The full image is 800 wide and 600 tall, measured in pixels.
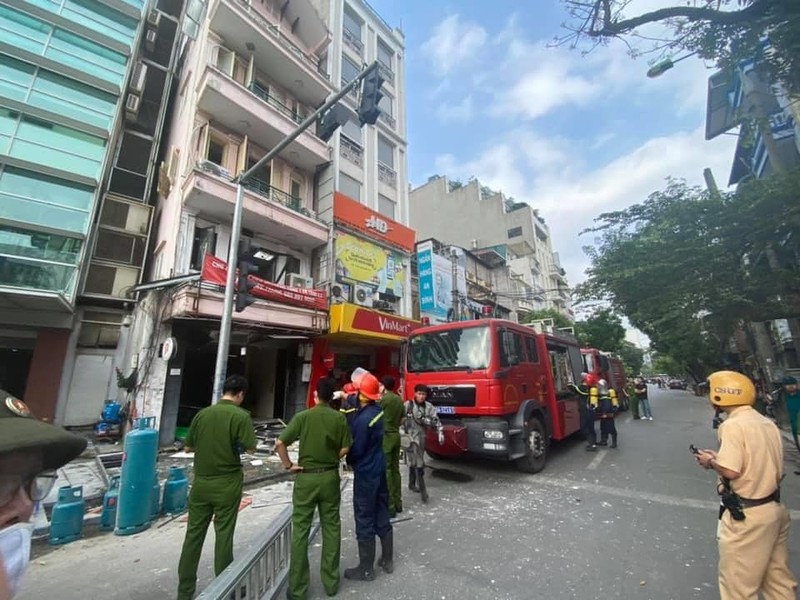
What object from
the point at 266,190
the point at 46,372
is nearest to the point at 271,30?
the point at 266,190

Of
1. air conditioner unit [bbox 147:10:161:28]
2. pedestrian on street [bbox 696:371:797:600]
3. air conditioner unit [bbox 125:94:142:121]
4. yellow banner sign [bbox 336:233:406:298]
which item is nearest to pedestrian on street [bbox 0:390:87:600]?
pedestrian on street [bbox 696:371:797:600]

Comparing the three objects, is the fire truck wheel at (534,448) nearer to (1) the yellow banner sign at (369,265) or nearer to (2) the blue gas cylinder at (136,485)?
(2) the blue gas cylinder at (136,485)

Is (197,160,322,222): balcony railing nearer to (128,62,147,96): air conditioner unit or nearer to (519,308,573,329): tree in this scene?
(128,62,147,96): air conditioner unit

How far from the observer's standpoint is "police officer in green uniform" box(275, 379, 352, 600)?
10.3ft

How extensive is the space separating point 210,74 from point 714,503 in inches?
593

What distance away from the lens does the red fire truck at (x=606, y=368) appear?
1352 cm

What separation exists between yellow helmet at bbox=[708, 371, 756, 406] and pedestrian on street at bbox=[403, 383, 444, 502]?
153 inches

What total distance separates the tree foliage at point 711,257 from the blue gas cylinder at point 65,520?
11.7 m

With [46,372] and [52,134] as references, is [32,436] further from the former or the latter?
Answer: [52,134]

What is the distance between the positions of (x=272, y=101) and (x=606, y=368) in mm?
17053

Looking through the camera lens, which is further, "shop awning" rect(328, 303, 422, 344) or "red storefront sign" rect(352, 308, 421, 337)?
"red storefront sign" rect(352, 308, 421, 337)

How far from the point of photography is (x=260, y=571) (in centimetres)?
296

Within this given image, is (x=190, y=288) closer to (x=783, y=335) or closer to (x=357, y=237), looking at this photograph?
(x=357, y=237)

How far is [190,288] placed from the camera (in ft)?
30.7
